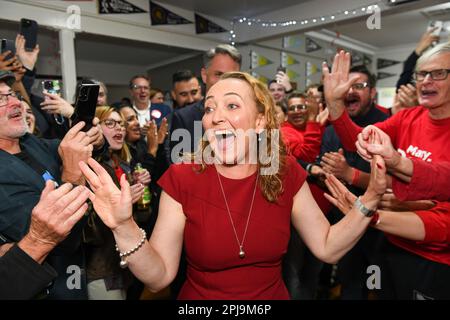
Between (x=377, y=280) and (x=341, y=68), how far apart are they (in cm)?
132

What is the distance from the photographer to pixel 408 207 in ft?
5.01

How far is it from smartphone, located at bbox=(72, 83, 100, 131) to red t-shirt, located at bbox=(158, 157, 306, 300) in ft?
1.53

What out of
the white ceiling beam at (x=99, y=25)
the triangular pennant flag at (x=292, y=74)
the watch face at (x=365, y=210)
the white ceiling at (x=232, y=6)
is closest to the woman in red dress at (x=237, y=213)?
the watch face at (x=365, y=210)

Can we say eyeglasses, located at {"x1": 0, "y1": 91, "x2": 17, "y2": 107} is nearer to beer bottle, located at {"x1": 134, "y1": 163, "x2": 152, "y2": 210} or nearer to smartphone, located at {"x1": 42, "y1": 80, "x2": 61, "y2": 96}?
smartphone, located at {"x1": 42, "y1": 80, "x2": 61, "y2": 96}

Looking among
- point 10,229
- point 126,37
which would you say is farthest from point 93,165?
point 126,37

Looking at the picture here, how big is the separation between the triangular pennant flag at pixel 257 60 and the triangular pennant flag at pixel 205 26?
1.06 metres

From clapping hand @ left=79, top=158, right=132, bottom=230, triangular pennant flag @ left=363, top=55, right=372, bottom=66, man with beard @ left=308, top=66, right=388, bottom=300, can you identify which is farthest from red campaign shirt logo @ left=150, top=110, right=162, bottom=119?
triangular pennant flag @ left=363, top=55, right=372, bottom=66

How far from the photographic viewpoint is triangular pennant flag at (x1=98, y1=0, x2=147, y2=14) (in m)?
4.38

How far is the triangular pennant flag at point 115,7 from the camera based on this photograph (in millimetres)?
4379

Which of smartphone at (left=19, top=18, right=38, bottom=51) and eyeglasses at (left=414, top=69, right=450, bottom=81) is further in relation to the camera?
smartphone at (left=19, top=18, right=38, bottom=51)

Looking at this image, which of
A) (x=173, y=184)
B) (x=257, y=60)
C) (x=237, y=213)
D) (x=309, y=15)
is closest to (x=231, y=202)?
(x=237, y=213)

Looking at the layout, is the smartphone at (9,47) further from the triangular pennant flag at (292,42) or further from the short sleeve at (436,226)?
the triangular pennant flag at (292,42)

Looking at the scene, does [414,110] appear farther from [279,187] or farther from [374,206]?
[279,187]

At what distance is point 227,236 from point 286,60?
7.13m
